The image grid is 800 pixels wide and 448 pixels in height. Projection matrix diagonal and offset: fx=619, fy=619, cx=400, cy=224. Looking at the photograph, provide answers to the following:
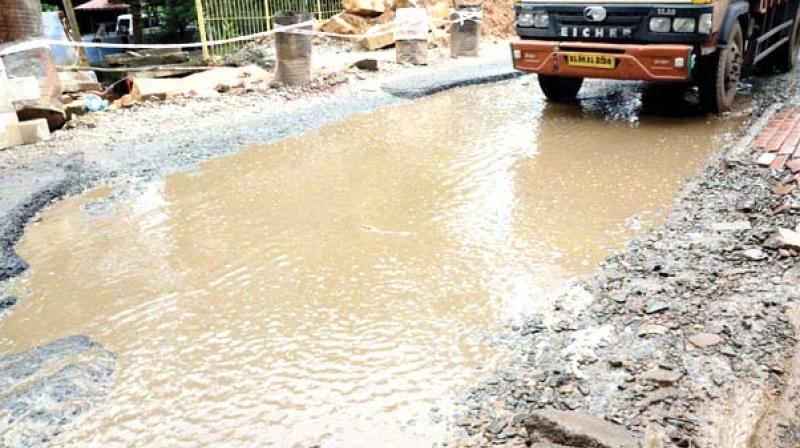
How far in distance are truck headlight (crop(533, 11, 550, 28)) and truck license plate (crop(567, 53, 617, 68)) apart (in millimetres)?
486

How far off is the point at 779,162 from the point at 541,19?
3.09 m

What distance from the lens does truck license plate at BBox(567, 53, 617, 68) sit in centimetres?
656

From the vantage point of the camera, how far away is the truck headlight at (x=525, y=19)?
7.10 metres

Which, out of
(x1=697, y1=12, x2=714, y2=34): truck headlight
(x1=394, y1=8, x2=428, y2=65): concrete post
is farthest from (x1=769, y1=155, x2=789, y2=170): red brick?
(x1=394, y1=8, x2=428, y2=65): concrete post

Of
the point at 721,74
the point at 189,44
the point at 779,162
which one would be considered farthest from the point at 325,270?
the point at 189,44

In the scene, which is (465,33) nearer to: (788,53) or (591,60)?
(788,53)

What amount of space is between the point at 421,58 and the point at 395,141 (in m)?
5.33

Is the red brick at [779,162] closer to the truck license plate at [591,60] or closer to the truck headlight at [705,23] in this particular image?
the truck headlight at [705,23]

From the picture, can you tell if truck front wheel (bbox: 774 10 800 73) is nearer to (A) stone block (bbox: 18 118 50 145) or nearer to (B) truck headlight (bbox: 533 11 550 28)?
(B) truck headlight (bbox: 533 11 550 28)

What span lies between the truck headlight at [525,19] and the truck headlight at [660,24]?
1.35 m

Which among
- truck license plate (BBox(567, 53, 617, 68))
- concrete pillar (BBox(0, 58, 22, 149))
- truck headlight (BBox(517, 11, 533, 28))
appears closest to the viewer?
concrete pillar (BBox(0, 58, 22, 149))

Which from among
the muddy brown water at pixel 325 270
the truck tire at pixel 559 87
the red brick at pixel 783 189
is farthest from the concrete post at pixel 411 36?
the red brick at pixel 783 189

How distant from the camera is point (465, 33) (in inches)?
493

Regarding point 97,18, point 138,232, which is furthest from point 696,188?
point 97,18
